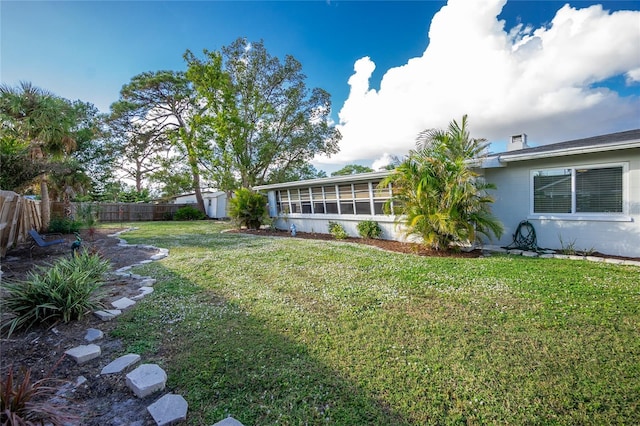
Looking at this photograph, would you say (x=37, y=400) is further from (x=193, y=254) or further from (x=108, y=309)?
(x=193, y=254)

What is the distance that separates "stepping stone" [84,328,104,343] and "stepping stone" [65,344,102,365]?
0.61ft

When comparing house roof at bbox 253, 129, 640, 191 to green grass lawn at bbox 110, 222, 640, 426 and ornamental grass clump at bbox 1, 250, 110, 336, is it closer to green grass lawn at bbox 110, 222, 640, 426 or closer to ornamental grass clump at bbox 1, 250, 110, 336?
green grass lawn at bbox 110, 222, 640, 426

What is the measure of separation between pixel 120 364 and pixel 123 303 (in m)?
1.70

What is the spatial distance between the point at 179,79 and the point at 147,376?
24.6 m

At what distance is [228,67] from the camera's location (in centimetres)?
1877

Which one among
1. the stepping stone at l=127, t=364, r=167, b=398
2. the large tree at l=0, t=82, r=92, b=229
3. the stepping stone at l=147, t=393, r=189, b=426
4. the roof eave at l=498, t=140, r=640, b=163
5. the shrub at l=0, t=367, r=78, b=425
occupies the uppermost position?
the large tree at l=0, t=82, r=92, b=229

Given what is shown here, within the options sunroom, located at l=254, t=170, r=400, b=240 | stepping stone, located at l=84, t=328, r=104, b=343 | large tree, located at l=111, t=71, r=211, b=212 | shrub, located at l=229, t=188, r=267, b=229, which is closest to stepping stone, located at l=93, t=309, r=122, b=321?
stepping stone, located at l=84, t=328, r=104, b=343

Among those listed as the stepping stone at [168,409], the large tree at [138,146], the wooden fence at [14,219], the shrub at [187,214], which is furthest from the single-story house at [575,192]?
the large tree at [138,146]

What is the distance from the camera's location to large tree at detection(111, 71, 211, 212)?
2047 centimetres

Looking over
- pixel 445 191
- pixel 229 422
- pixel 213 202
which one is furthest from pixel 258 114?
pixel 229 422

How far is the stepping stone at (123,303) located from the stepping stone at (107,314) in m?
0.15

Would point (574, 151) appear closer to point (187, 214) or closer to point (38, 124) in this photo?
point (38, 124)

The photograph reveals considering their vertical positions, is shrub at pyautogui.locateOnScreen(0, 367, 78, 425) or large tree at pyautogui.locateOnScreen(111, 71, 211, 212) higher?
large tree at pyautogui.locateOnScreen(111, 71, 211, 212)

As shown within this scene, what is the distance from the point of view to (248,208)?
43.8 feet
